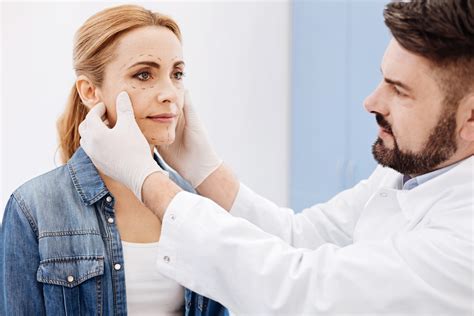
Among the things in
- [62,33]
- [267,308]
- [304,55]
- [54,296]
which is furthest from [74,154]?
[304,55]

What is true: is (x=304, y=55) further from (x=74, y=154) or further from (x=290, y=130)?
(x=74, y=154)

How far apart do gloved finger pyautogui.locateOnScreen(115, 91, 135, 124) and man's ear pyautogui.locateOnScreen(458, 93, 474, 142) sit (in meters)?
0.66

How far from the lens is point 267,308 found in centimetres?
112

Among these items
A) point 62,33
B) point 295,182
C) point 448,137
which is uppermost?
point 62,33

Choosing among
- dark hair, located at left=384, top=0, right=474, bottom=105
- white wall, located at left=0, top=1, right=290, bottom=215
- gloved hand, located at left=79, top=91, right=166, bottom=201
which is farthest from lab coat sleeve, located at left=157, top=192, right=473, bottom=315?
Result: white wall, located at left=0, top=1, right=290, bottom=215

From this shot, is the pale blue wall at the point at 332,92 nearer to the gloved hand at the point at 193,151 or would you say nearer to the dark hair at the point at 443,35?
the gloved hand at the point at 193,151

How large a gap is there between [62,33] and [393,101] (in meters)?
1.78

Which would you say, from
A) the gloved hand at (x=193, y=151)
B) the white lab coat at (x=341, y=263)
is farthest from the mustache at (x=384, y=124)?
the gloved hand at (x=193, y=151)

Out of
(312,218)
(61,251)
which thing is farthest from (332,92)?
(61,251)

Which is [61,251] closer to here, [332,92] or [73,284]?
[73,284]

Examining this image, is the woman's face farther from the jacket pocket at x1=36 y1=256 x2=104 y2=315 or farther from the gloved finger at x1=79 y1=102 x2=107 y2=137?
the jacket pocket at x1=36 y1=256 x2=104 y2=315

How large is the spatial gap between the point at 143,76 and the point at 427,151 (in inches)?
25.3

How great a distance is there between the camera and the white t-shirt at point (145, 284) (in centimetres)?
138

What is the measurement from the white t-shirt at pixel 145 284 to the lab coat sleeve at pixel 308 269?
0.20 m
